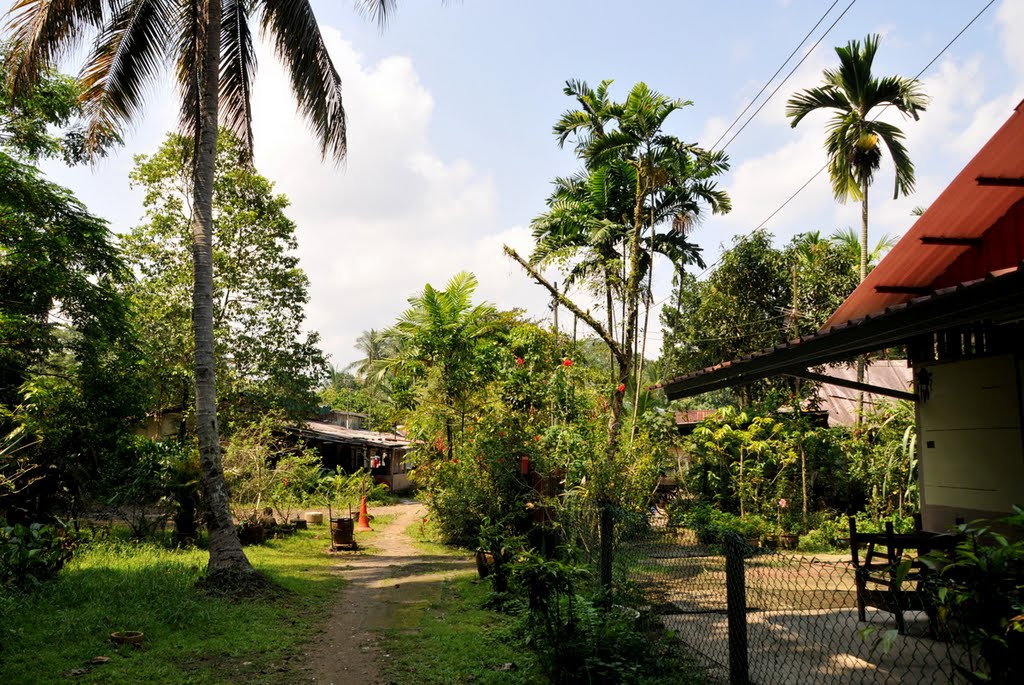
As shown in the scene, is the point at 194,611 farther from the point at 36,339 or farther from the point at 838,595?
the point at 36,339

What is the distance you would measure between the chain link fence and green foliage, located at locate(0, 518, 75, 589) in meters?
6.33

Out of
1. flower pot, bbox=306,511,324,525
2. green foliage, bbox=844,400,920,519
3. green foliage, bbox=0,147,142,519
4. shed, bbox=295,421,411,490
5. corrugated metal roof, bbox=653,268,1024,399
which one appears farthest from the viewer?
shed, bbox=295,421,411,490

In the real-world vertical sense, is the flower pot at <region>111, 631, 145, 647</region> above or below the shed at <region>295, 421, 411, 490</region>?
below

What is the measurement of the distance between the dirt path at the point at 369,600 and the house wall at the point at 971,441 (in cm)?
581

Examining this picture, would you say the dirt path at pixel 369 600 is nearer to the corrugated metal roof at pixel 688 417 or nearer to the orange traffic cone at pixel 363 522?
the orange traffic cone at pixel 363 522

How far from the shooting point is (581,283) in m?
15.5

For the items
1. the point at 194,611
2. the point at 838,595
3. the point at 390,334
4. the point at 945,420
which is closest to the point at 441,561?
the point at 194,611

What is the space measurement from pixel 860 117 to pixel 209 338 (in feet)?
51.9

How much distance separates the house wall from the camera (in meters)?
6.50

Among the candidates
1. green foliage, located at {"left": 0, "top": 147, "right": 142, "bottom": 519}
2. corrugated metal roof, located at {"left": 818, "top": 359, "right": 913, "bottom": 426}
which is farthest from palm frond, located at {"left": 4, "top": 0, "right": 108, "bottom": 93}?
corrugated metal roof, located at {"left": 818, "top": 359, "right": 913, "bottom": 426}

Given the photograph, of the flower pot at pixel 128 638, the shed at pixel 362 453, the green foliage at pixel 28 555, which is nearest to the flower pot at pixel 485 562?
the flower pot at pixel 128 638

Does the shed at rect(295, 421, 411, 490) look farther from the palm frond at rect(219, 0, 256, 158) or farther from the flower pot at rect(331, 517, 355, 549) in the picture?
the palm frond at rect(219, 0, 256, 158)

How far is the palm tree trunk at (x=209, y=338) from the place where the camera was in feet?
29.8

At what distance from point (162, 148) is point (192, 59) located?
1289 cm
